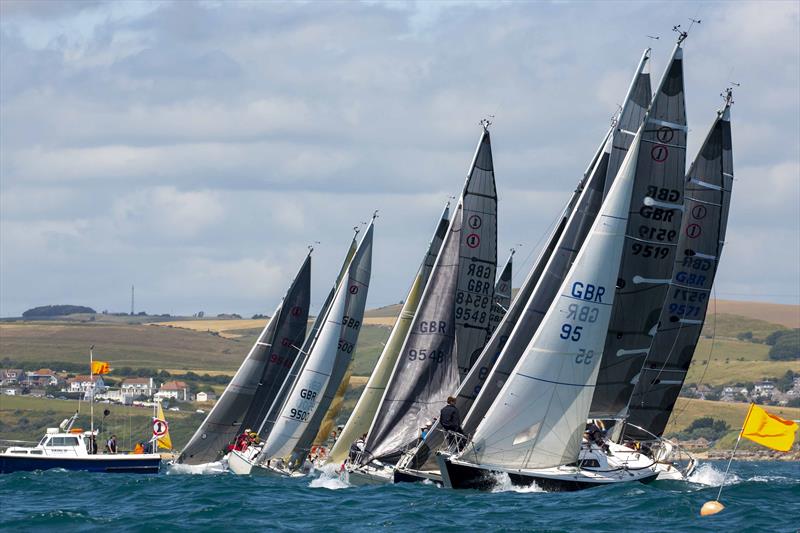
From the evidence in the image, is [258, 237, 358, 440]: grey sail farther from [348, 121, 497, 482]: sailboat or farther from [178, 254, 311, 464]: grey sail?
[348, 121, 497, 482]: sailboat

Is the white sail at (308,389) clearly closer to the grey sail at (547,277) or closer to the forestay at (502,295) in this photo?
the forestay at (502,295)

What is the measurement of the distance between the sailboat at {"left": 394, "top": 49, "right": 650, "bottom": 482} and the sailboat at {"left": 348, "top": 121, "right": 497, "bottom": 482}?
1.94m

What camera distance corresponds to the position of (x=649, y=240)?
3900cm

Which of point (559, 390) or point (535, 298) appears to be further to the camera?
point (535, 298)

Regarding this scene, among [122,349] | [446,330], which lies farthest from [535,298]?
[122,349]

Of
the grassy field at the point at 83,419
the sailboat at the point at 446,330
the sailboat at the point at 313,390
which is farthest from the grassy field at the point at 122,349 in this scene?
the sailboat at the point at 446,330

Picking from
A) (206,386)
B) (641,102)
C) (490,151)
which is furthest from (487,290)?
(206,386)

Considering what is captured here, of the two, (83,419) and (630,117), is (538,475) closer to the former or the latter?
(630,117)

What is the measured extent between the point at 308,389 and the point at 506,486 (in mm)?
15804

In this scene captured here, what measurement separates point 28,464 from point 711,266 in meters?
25.2

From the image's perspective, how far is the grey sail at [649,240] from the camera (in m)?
38.6

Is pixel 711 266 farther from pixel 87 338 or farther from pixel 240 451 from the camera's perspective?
pixel 87 338

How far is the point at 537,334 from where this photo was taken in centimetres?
3725

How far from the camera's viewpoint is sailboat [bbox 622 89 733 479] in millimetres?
45219
